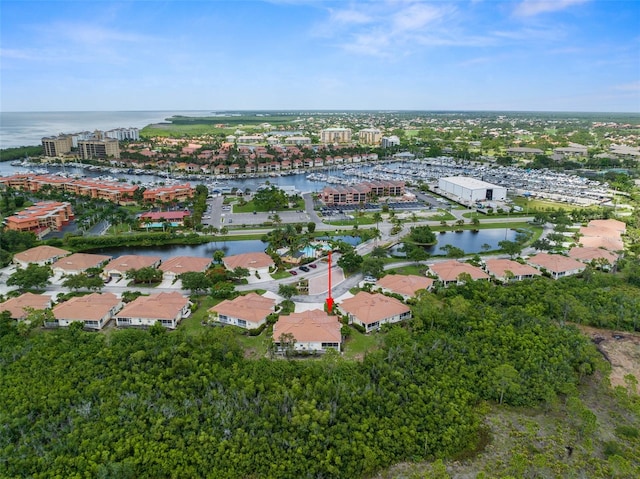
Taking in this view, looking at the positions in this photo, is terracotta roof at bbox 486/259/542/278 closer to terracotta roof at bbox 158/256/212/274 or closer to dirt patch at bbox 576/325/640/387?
dirt patch at bbox 576/325/640/387

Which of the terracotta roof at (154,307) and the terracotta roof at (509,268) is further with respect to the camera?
the terracotta roof at (509,268)

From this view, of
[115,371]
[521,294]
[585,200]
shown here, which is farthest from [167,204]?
[585,200]

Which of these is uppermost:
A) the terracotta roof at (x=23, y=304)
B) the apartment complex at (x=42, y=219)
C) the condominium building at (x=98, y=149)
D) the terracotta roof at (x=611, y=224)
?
the condominium building at (x=98, y=149)

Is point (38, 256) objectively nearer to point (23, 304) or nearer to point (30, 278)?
point (30, 278)

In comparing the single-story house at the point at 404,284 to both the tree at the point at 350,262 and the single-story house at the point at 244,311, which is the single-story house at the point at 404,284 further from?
the single-story house at the point at 244,311

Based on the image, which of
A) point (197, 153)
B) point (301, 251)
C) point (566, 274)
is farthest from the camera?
point (197, 153)

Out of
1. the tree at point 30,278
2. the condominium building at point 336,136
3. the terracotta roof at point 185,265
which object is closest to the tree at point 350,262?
the terracotta roof at point 185,265

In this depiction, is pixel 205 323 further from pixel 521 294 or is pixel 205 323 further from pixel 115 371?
pixel 521 294

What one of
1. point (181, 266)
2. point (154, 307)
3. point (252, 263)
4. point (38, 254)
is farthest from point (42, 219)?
point (154, 307)
